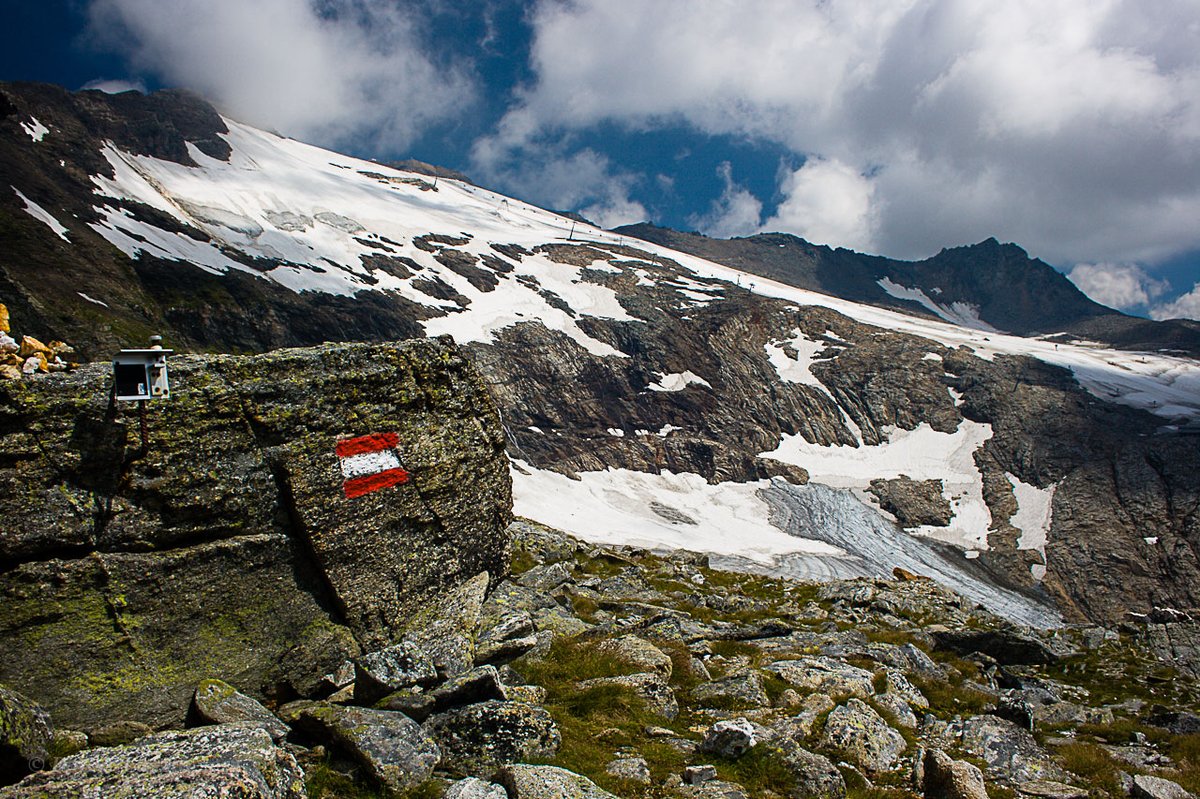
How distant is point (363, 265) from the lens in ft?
453

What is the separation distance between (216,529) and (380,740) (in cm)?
475

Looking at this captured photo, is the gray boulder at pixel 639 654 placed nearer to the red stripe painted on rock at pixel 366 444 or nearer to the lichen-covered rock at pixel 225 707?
the red stripe painted on rock at pixel 366 444

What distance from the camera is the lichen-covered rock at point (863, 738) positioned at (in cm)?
925

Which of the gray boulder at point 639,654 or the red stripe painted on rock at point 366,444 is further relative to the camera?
the gray boulder at point 639,654

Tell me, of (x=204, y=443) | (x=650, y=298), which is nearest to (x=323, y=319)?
(x=650, y=298)

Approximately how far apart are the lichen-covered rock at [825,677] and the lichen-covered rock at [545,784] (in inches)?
242

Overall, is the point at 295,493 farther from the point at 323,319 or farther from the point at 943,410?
the point at 943,410

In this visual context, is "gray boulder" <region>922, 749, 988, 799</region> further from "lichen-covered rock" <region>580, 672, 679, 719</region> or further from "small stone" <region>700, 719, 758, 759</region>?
"lichen-covered rock" <region>580, 672, 679, 719</region>

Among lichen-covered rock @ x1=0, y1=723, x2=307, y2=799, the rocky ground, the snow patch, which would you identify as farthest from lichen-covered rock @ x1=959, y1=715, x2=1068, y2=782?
the snow patch

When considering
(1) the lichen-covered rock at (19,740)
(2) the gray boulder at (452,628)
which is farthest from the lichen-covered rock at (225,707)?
(2) the gray boulder at (452,628)

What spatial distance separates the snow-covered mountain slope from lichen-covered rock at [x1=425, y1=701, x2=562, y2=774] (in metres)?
67.7

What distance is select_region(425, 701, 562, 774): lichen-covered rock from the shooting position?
746 centimetres

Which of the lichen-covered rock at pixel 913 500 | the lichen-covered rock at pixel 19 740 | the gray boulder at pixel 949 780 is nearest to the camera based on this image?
the lichen-covered rock at pixel 19 740

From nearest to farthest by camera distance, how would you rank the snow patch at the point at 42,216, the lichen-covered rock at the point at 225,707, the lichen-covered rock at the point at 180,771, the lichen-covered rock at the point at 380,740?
the lichen-covered rock at the point at 180,771
the lichen-covered rock at the point at 380,740
the lichen-covered rock at the point at 225,707
the snow patch at the point at 42,216
